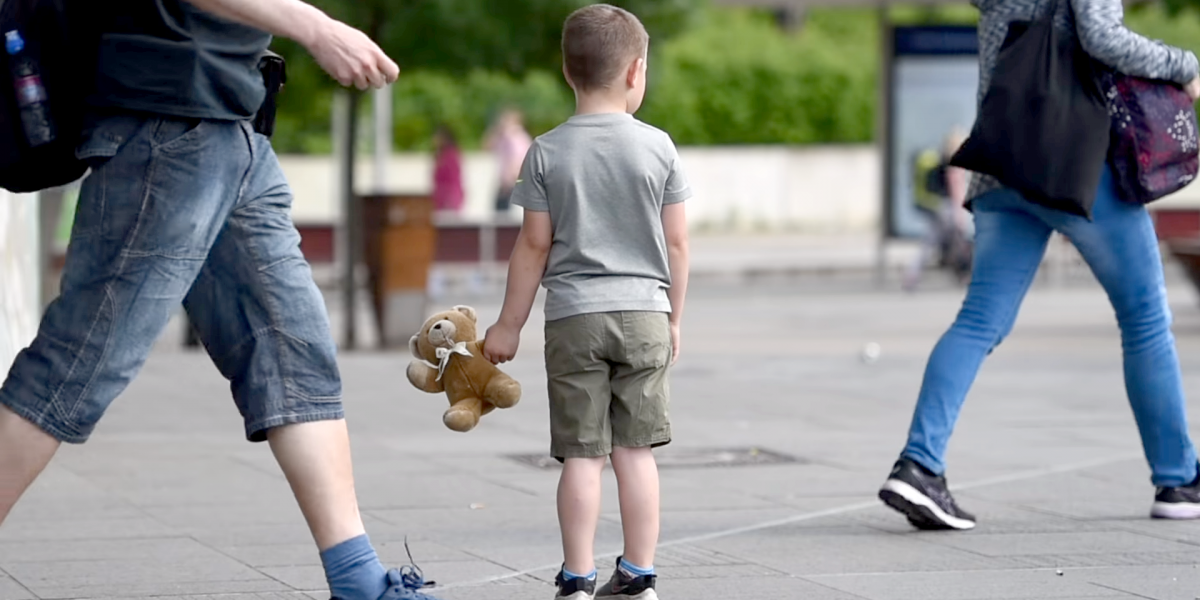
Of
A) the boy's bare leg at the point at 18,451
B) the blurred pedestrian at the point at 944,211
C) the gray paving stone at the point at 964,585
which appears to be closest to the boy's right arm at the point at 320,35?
the boy's bare leg at the point at 18,451

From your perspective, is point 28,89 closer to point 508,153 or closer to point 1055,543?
point 1055,543

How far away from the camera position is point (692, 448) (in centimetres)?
736

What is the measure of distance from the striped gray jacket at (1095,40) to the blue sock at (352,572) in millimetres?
2382

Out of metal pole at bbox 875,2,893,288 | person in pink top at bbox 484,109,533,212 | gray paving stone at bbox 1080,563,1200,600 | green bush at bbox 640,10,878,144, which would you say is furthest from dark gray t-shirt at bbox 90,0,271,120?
green bush at bbox 640,10,878,144

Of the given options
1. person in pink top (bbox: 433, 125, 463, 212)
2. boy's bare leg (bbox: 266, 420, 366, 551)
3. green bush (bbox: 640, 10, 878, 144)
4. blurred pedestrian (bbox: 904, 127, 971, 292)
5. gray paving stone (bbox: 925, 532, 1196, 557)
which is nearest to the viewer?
boy's bare leg (bbox: 266, 420, 366, 551)

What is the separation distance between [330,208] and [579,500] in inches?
919

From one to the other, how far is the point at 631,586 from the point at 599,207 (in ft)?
2.63

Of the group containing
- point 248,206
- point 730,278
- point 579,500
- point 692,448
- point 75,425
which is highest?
point 248,206

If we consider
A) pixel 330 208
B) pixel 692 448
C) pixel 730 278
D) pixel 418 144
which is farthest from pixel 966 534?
pixel 418 144

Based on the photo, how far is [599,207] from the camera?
4137mm

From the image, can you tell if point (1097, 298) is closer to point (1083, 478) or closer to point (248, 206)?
point (1083, 478)

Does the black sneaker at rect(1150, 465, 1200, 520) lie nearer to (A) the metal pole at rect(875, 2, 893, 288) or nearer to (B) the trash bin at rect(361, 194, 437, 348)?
(B) the trash bin at rect(361, 194, 437, 348)

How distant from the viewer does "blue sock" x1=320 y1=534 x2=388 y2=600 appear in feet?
12.3

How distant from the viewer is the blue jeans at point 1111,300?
5340mm
